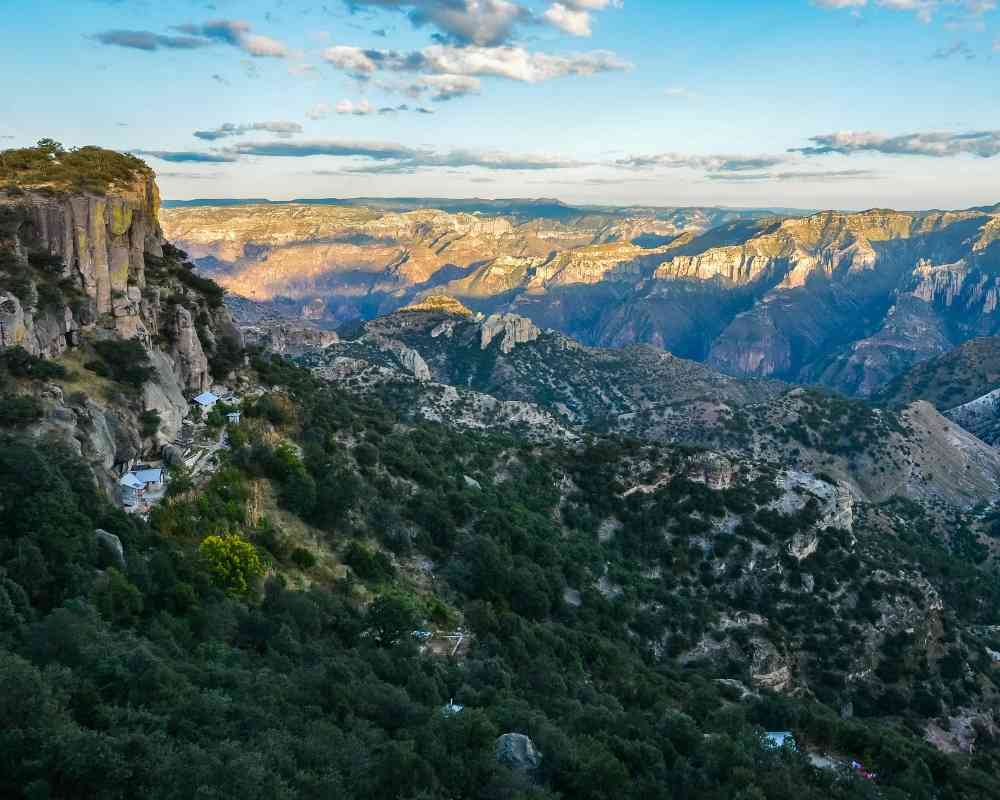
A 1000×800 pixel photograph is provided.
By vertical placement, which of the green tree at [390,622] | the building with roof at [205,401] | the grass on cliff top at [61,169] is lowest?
the green tree at [390,622]

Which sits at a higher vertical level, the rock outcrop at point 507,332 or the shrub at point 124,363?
the shrub at point 124,363

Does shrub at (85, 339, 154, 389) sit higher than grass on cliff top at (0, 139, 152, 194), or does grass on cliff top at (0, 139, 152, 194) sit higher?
grass on cliff top at (0, 139, 152, 194)

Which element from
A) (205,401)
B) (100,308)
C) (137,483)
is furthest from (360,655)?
(100,308)

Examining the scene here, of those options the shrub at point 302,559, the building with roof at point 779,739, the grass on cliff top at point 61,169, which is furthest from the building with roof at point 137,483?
the building with roof at point 779,739

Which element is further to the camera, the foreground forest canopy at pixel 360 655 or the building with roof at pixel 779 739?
the building with roof at pixel 779 739

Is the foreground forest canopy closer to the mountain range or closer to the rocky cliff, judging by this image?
the mountain range

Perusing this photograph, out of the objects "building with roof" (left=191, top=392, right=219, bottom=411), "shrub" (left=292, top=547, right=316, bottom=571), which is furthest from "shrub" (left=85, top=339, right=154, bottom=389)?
"shrub" (left=292, top=547, right=316, bottom=571)

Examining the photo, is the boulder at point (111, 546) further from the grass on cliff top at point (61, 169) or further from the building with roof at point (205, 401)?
the grass on cliff top at point (61, 169)
